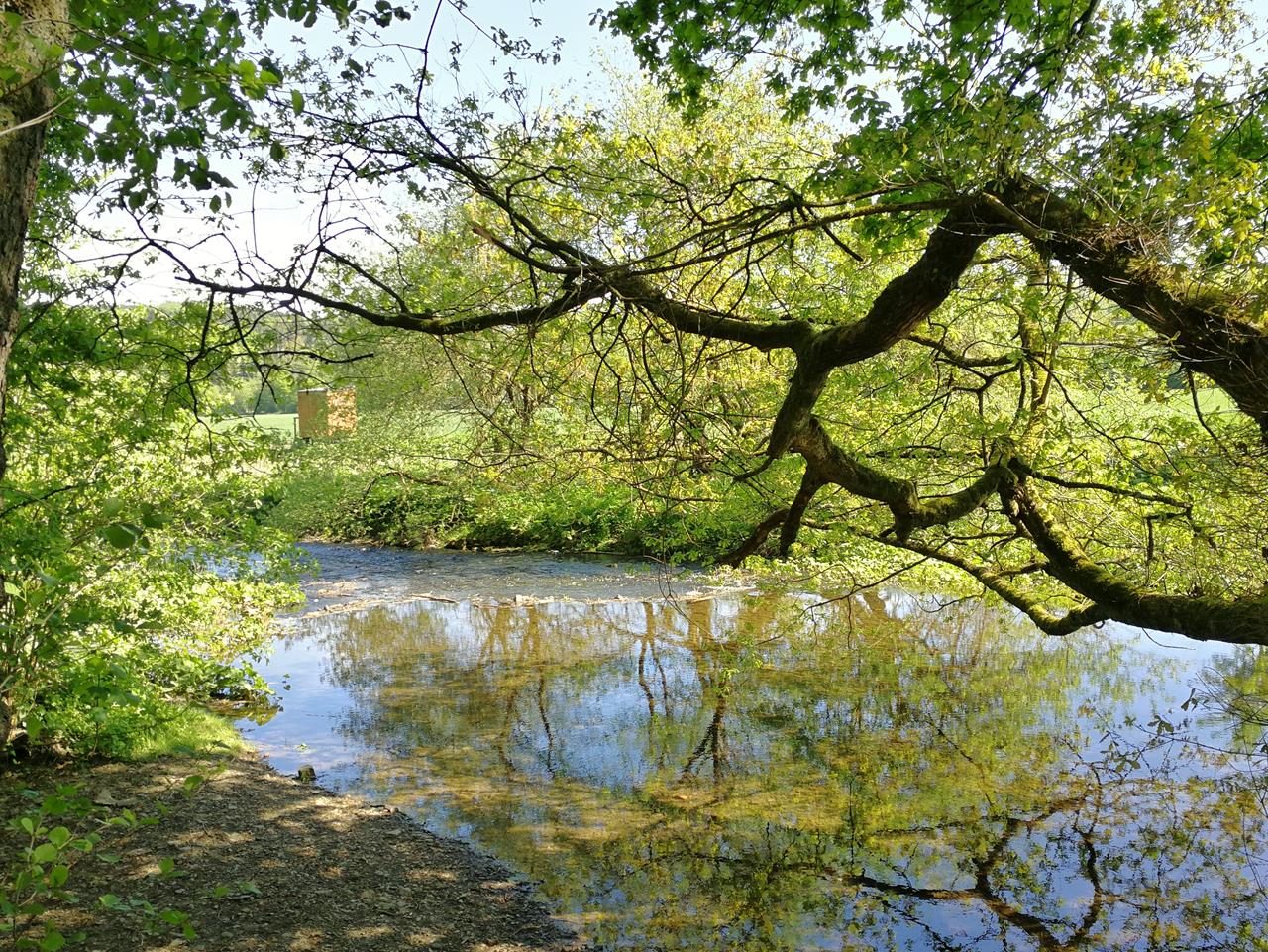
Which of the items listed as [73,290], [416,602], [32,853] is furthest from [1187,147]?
[416,602]

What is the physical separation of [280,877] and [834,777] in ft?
16.4

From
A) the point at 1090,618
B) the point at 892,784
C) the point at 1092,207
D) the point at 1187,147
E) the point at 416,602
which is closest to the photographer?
the point at 1187,147

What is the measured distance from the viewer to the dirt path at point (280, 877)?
18.2 ft

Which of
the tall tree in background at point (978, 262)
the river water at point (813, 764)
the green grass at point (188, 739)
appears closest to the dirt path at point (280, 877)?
the green grass at point (188, 739)

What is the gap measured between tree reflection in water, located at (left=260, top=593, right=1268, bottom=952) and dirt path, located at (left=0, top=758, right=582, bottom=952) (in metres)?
0.49

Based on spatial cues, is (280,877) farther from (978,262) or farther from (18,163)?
(978,262)

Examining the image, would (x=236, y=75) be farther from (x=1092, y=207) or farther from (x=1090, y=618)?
(x=1090, y=618)

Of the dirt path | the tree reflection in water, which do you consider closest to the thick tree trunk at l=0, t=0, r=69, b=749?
the dirt path

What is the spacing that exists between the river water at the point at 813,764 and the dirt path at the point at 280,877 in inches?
18.8

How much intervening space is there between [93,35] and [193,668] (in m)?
8.38

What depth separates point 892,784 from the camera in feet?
28.8

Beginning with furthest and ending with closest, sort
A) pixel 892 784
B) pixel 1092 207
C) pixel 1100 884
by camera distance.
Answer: pixel 892 784 → pixel 1100 884 → pixel 1092 207

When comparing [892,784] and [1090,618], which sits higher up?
[1090,618]

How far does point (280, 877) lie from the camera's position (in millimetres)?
6383
